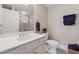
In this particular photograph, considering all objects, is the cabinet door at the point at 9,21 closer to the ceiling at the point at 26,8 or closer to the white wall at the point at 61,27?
the ceiling at the point at 26,8

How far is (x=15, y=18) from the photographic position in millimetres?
1515

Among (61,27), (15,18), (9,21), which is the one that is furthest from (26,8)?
(61,27)

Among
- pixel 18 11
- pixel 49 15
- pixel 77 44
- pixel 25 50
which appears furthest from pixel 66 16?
pixel 25 50

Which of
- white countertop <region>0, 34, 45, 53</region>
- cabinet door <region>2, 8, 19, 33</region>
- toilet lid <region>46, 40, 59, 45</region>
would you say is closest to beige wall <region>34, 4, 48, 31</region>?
toilet lid <region>46, 40, 59, 45</region>

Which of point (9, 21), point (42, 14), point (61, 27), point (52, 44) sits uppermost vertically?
point (42, 14)

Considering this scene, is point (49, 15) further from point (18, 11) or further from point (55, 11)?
point (18, 11)

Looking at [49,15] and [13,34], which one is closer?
[13,34]

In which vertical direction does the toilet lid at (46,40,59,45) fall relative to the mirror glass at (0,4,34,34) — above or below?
below

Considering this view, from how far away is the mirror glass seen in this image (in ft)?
4.41

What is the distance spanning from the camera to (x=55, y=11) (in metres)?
1.71

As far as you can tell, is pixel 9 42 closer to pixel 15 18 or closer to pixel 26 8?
pixel 15 18

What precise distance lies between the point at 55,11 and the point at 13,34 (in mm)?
991

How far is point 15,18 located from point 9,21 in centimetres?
14

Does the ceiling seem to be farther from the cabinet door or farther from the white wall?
the white wall
